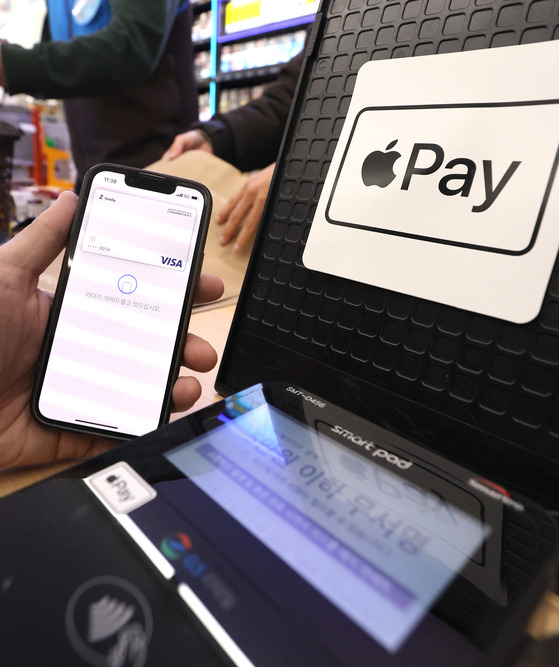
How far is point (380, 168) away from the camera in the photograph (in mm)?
346

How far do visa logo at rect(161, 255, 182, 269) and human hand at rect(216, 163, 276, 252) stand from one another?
0.28 metres

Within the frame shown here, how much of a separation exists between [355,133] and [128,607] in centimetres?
34

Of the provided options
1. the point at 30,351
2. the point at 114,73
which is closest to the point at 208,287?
the point at 30,351

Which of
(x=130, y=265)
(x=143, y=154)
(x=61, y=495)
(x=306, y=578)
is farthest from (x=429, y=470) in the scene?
(x=143, y=154)

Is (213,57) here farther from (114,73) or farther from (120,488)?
(120,488)

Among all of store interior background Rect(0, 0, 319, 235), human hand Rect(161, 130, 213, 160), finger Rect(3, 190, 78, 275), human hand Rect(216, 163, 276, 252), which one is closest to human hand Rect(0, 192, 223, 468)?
finger Rect(3, 190, 78, 275)

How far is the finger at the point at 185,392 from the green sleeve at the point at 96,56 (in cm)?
97

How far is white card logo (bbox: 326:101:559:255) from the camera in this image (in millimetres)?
281

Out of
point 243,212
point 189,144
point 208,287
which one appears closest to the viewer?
point 208,287

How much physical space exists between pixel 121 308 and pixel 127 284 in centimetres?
2

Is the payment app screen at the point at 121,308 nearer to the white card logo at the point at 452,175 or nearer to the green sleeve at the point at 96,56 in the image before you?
the white card logo at the point at 452,175

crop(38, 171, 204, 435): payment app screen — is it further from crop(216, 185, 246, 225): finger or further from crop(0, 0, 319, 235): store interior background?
crop(0, 0, 319, 235): store interior background

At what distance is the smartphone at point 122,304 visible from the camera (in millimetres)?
380

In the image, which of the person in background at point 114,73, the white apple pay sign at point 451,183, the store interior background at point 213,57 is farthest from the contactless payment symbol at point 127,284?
the store interior background at point 213,57
